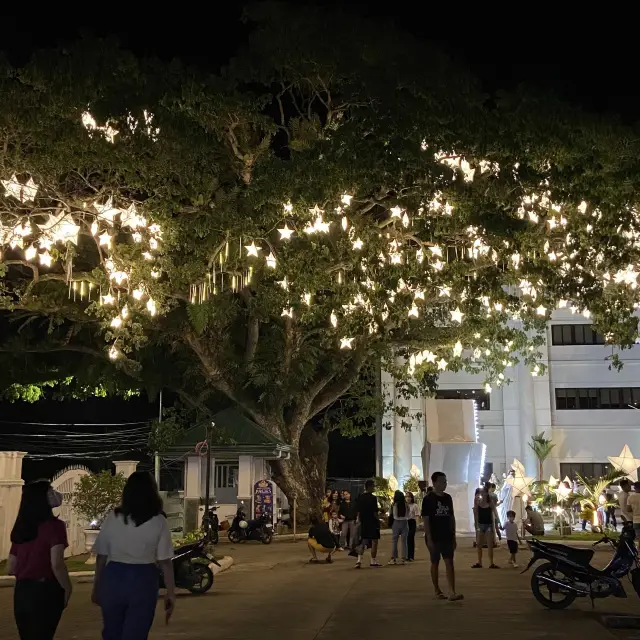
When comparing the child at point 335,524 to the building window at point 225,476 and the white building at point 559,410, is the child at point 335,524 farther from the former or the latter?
the white building at point 559,410

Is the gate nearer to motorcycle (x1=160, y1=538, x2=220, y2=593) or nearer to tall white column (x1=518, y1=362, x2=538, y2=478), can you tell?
motorcycle (x1=160, y1=538, x2=220, y2=593)

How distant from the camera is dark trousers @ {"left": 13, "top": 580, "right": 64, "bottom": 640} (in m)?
5.17

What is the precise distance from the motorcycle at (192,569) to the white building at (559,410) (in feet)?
80.3

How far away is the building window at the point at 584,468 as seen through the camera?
35.2 m

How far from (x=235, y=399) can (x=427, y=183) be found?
12.0 metres

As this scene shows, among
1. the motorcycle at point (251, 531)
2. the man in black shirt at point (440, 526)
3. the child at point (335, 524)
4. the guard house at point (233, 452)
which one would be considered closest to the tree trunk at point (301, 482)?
the guard house at point (233, 452)

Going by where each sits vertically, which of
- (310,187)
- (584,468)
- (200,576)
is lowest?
(200,576)

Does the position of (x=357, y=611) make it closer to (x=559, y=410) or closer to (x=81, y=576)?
(x=81, y=576)

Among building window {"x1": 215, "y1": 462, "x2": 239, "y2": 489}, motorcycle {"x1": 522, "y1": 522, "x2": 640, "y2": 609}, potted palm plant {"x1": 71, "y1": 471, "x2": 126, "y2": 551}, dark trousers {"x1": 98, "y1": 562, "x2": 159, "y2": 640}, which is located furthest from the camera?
building window {"x1": 215, "y1": 462, "x2": 239, "y2": 489}

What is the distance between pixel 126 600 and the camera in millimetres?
4609

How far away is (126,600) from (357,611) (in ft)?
17.1

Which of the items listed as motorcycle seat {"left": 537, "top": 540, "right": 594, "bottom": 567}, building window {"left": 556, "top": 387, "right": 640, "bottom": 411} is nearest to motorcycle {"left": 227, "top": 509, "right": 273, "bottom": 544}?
motorcycle seat {"left": 537, "top": 540, "right": 594, "bottom": 567}

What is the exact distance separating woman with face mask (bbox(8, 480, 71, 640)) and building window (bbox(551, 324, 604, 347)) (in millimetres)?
33533

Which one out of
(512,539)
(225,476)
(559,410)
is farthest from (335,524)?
(559,410)
